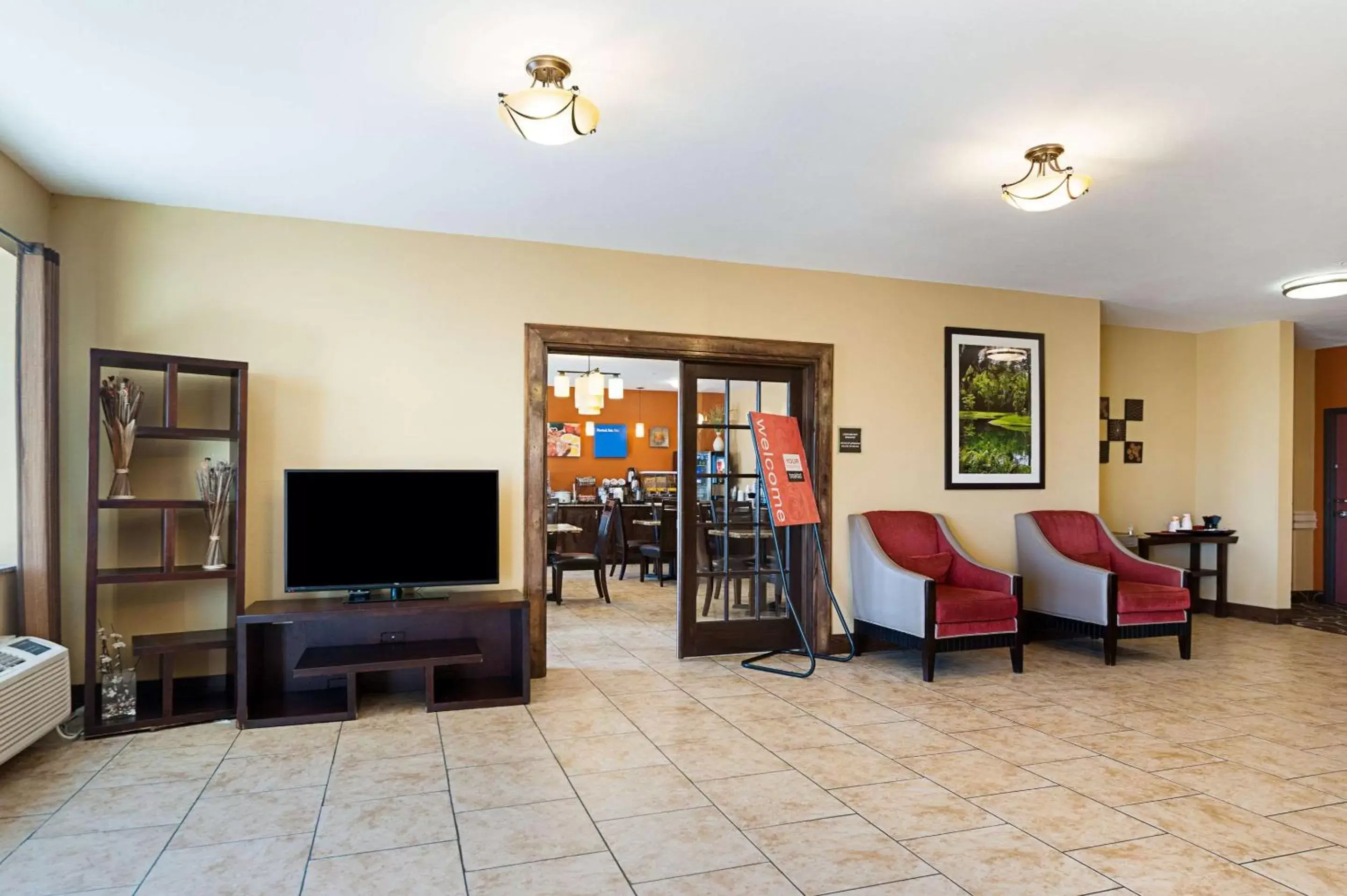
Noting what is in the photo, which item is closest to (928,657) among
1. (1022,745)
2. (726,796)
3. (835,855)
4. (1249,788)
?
(1022,745)

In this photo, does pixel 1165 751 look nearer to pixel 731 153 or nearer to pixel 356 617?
pixel 731 153

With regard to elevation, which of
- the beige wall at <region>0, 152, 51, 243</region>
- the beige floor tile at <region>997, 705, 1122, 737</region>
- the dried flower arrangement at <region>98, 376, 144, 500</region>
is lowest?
the beige floor tile at <region>997, 705, 1122, 737</region>

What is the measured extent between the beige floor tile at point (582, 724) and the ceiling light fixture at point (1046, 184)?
10.2ft

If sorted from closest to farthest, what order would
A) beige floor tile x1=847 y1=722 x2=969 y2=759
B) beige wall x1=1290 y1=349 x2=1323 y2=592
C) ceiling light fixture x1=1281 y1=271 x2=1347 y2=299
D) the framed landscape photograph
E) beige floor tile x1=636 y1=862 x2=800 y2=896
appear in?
1. beige floor tile x1=636 y1=862 x2=800 y2=896
2. beige floor tile x1=847 y1=722 x2=969 y2=759
3. ceiling light fixture x1=1281 y1=271 x2=1347 y2=299
4. the framed landscape photograph
5. beige wall x1=1290 y1=349 x2=1323 y2=592

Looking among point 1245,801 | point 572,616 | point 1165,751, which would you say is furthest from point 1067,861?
point 572,616

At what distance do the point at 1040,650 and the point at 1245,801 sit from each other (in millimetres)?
2852

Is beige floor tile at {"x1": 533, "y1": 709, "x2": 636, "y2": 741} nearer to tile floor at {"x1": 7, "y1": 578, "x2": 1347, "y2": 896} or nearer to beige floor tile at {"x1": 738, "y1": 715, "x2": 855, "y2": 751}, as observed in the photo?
tile floor at {"x1": 7, "y1": 578, "x2": 1347, "y2": 896}

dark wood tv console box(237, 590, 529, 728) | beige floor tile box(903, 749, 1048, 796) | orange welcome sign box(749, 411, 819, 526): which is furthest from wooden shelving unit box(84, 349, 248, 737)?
beige floor tile box(903, 749, 1048, 796)

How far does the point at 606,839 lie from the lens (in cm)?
283

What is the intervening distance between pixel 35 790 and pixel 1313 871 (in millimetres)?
4572

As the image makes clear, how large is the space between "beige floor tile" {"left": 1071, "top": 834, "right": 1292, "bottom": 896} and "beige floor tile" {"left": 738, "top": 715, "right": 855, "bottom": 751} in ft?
4.27

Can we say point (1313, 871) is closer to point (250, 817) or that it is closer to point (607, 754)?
point (607, 754)

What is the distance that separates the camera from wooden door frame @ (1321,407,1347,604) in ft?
27.7

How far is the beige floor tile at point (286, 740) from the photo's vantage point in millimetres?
3730
